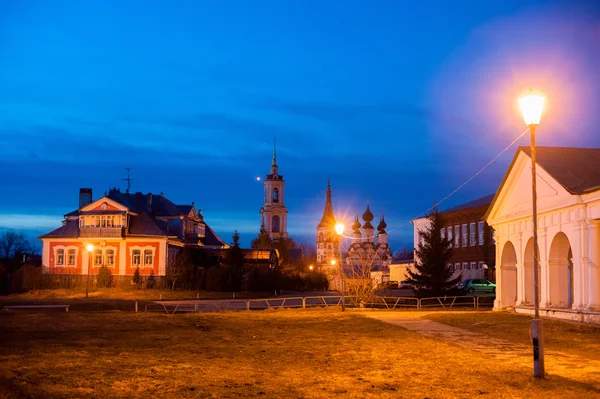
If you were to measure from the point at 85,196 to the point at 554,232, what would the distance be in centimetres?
5620

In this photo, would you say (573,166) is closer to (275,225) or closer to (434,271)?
(434,271)

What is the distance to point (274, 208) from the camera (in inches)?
5837

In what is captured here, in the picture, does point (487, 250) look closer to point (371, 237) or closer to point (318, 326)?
point (318, 326)

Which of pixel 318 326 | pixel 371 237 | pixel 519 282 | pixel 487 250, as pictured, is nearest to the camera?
pixel 318 326

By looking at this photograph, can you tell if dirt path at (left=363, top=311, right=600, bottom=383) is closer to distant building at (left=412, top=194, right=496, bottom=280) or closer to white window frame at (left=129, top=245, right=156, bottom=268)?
distant building at (left=412, top=194, right=496, bottom=280)

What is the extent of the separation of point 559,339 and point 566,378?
6924mm

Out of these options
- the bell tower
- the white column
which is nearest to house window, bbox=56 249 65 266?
the white column

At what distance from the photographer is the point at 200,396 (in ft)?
35.4

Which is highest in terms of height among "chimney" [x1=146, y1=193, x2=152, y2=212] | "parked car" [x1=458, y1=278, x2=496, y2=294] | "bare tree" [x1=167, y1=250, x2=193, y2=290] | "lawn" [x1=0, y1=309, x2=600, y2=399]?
"chimney" [x1=146, y1=193, x2=152, y2=212]

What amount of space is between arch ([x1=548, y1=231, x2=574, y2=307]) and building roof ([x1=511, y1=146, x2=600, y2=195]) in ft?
7.86

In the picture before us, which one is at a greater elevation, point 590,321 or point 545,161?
point 545,161

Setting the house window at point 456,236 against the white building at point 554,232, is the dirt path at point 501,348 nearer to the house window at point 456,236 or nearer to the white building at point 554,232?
the white building at point 554,232

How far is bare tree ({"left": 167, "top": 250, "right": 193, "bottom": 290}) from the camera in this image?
61375 millimetres

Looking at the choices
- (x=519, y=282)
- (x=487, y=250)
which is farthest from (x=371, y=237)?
(x=519, y=282)
